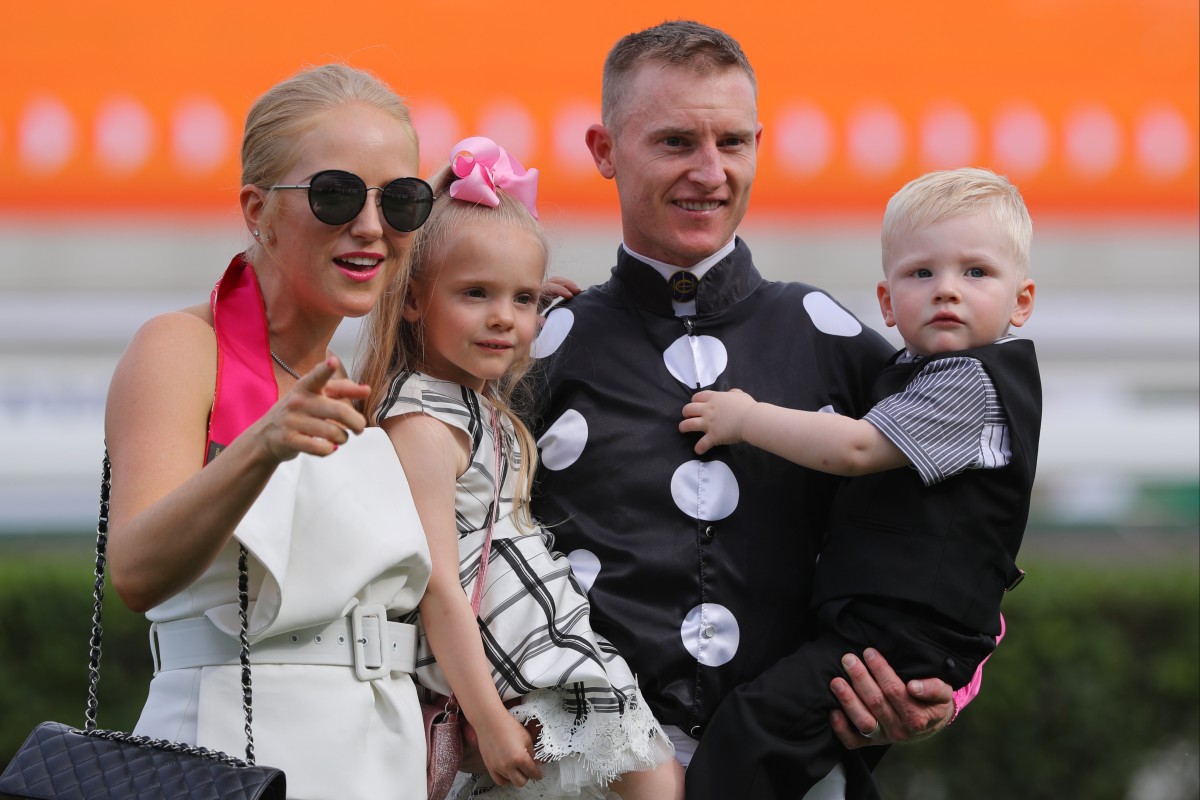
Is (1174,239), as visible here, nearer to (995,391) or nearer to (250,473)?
(995,391)

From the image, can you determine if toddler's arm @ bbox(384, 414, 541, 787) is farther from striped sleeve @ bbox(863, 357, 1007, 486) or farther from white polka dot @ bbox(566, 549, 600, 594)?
striped sleeve @ bbox(863, 357, 1007, 486)

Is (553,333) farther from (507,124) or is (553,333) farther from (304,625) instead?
(507,124)

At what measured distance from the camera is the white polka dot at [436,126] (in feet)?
22.1

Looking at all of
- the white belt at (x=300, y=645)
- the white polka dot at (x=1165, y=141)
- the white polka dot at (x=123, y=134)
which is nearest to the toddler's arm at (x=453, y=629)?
the white belt at (x=300, y=645)

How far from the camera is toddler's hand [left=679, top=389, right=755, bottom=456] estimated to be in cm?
294

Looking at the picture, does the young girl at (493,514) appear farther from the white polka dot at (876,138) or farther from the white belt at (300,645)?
the white polka dot at (876,138)

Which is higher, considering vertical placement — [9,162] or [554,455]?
[9,162]

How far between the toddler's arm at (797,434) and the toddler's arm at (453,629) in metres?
0.57

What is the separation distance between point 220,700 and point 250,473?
458 mm

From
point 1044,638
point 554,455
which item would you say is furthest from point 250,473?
point 1044,638

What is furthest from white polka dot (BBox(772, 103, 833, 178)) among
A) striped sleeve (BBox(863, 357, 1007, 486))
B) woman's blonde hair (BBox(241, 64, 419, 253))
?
woman's blonde hair (BBox(241, 64, 419, 253))

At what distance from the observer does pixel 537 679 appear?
269 cm

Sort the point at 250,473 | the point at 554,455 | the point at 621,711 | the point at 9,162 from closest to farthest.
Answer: the point at 250,473
the point at 621,711
the point at 554,455
the point at 9,162

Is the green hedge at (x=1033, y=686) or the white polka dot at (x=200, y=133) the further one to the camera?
the white polka dot at (x=200, y=133)
